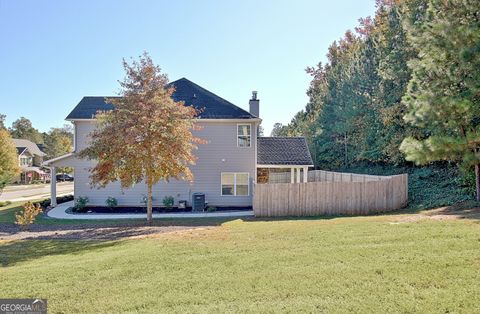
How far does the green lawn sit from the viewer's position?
14.7 feet

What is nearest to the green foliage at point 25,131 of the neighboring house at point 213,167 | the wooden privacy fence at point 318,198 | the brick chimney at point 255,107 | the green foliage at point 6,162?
the green foliage at point 6,162

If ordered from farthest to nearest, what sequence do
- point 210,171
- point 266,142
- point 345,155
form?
point 345,155, point 266,142, point 210,171

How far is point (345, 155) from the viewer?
30375 mm

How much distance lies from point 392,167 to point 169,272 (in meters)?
22.2

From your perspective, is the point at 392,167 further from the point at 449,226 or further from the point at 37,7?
the point at 37,7

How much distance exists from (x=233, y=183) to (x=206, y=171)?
1707 mm

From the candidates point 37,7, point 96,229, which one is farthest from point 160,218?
point 37,7

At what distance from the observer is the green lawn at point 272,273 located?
4.47m

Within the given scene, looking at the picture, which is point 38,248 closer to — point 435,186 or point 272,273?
point 272,273

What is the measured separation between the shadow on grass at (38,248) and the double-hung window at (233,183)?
30.0ft

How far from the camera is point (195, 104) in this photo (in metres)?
18.9

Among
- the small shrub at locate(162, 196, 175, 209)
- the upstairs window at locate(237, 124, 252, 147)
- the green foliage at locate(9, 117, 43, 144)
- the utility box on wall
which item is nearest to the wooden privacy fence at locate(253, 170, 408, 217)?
the utility box on wall

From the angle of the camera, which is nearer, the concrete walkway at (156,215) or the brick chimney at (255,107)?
the concrete walkway at (156,215)

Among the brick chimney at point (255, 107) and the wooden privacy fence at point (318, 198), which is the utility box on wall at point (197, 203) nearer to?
the wooden privacy fence at point (318, 198)
